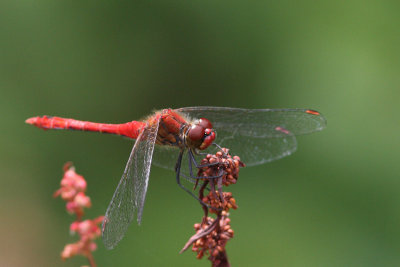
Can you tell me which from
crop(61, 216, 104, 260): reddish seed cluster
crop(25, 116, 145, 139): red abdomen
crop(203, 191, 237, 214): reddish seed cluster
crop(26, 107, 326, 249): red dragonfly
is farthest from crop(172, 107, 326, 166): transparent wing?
crop(61, 216, 104, 260): reddish seed cluster

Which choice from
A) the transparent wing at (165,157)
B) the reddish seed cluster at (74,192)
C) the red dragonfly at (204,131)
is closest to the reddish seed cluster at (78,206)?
the reddish seed cluster at (74,192)

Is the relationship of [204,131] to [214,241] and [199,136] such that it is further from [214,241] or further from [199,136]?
[214,241]

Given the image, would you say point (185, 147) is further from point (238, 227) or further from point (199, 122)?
point (238, 227)

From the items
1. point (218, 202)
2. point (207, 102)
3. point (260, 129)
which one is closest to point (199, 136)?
point (260, 129)

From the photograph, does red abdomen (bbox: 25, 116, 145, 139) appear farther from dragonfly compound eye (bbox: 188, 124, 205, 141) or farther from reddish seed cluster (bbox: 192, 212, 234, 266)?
reddish seed cluster (bbox: 192, 212, 234, 266)

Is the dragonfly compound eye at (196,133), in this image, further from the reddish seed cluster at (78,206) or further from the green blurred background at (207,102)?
the green blurred background at (207,102)

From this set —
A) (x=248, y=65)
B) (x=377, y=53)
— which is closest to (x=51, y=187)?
(x=248, y=65)
